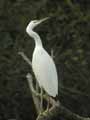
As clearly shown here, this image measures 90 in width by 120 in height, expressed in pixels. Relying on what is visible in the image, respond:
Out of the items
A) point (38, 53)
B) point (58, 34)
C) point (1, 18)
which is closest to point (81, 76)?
point (58, 34)

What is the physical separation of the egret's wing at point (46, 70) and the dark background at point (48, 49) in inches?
98.7

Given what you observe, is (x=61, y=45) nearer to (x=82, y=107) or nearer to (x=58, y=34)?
(x=58, y=34)

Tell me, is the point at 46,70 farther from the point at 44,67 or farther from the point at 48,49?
the point at 48,49

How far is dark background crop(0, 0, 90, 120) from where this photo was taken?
697 cm

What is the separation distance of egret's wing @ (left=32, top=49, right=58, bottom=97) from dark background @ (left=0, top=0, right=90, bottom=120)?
8.23 feet

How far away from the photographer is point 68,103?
7070 millimetres

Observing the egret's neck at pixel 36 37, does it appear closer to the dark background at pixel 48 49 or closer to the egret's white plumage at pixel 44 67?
the egret's white plumage at pixel 44 67

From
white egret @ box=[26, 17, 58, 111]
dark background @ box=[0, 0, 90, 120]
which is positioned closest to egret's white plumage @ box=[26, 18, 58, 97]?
white egret @ box=[26, 17, 58, 111]

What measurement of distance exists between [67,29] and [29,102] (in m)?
0.90

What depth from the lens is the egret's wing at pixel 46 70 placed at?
171 inches

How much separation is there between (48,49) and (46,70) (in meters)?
2.71

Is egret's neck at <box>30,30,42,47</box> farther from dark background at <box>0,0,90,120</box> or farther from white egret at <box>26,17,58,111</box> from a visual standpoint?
dark background at <box>0,0,90,120</box>

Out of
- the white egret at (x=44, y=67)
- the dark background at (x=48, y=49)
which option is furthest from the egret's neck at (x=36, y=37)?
the dark background at (x=48, y=49)

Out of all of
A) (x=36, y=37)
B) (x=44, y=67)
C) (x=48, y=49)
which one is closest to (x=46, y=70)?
(x=44, y=67)
